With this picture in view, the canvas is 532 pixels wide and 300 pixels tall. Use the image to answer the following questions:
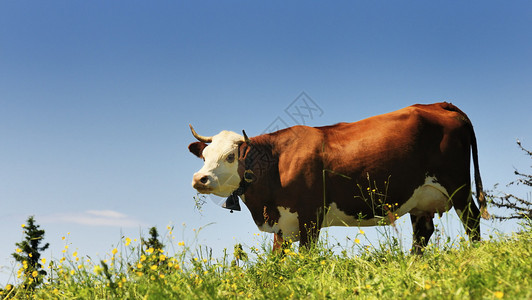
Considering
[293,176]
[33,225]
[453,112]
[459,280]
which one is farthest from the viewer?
[33,225]

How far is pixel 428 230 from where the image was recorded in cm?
959

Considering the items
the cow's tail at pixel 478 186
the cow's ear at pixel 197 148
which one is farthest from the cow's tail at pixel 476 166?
the cow's ear at pixel 197 148

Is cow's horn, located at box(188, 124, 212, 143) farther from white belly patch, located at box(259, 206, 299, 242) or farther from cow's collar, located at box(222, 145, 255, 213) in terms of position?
white belly patch, located at box(259, 206, 299, 242)

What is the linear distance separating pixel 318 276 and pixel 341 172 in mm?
3258

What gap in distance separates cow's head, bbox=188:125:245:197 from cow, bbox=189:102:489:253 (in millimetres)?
17

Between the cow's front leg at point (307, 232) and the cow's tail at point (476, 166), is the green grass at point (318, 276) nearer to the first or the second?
the cow's front leg at point (307, 232)

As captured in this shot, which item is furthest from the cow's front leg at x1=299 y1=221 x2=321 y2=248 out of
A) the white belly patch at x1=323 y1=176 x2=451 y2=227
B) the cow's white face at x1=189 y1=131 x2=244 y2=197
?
the cow's white face at x1=189 y1=131 x2=244 y2=197

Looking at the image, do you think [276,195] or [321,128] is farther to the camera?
[321,128]

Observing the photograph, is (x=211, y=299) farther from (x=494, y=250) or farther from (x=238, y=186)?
(x=238, y=186)

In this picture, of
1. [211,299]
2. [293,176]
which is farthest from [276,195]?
[211,299]

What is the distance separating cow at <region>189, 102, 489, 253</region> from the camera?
8.11 metres

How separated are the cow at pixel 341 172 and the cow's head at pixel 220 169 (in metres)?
0.02

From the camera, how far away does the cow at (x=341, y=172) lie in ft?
26.6

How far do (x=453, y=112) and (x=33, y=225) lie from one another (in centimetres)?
1534
